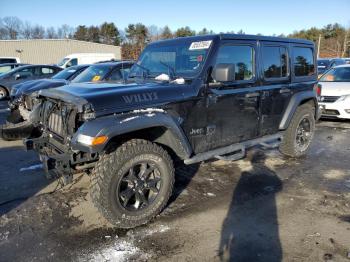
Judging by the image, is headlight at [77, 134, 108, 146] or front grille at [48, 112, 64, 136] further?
front grille at [48, 112, 64, 136]

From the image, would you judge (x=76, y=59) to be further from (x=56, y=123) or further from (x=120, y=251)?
(x=120, y=251)

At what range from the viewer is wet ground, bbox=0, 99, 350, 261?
10.6ft

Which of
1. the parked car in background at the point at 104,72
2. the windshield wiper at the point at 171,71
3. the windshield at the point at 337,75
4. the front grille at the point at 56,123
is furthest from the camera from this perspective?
the windshield at the point at 337,75

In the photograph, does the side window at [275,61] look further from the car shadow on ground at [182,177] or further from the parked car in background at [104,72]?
the parked car in background at [104,72]

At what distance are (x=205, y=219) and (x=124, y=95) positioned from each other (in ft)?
5.45

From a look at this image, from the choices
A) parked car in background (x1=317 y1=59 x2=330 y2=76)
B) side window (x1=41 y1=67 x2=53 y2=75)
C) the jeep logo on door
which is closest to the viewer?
the jeep logo on door

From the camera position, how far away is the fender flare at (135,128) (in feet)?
10.6

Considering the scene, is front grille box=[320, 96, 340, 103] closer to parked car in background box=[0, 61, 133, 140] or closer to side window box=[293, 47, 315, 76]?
side window box=[293, 47, 315, 76]

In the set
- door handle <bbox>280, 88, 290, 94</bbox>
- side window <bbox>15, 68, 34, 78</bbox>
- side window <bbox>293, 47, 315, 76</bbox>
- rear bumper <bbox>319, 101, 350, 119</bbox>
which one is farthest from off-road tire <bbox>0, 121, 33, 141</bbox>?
side window <bbox>15, 68, 34, 78</bbox>

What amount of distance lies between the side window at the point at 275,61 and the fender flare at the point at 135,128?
1.89 metres

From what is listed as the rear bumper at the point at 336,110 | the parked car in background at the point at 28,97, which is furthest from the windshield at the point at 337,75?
the parked car in background at the point at 28,97

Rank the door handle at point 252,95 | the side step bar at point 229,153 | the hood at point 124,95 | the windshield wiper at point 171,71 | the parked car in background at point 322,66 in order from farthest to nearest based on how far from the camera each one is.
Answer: the parked car in background at point 322,66
the door handle at point 252,95
the windshield wiper at point 171,71
the side step bar at point 229,153
the hood at point 124,95

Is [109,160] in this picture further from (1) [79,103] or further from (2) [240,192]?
(2) [240,192]

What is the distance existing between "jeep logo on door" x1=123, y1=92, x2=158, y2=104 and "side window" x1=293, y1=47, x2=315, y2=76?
2.96 meters
